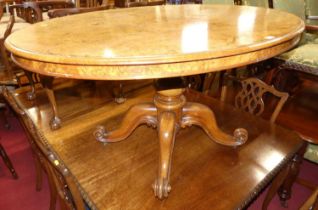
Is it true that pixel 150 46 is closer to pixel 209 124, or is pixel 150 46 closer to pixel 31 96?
pixel 209 124

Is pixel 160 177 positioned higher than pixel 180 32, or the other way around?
pixel 180 32

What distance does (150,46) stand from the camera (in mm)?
728

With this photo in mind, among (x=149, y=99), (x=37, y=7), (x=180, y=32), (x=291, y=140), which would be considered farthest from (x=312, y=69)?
(x=37, y=7)

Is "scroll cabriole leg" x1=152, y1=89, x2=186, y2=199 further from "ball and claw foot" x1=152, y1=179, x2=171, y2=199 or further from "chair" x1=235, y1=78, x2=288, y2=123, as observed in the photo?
"chair" x1=235, y1=78, x2=288, y2=123

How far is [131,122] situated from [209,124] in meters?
0.36

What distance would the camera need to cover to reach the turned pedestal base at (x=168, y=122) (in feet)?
3.44

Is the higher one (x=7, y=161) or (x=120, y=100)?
(x=120, y=100)

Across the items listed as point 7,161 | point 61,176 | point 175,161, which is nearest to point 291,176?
point 175,161

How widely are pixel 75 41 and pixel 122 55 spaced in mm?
218

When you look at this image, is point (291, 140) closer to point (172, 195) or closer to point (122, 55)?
point (172, 195)

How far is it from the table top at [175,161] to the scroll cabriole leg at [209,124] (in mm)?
31

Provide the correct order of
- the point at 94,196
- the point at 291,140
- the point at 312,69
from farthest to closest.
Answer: the point at 312,69, the point at 291,140, the point at 94,196

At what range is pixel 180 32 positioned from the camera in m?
0.87

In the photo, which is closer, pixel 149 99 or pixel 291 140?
pixel 291 140
